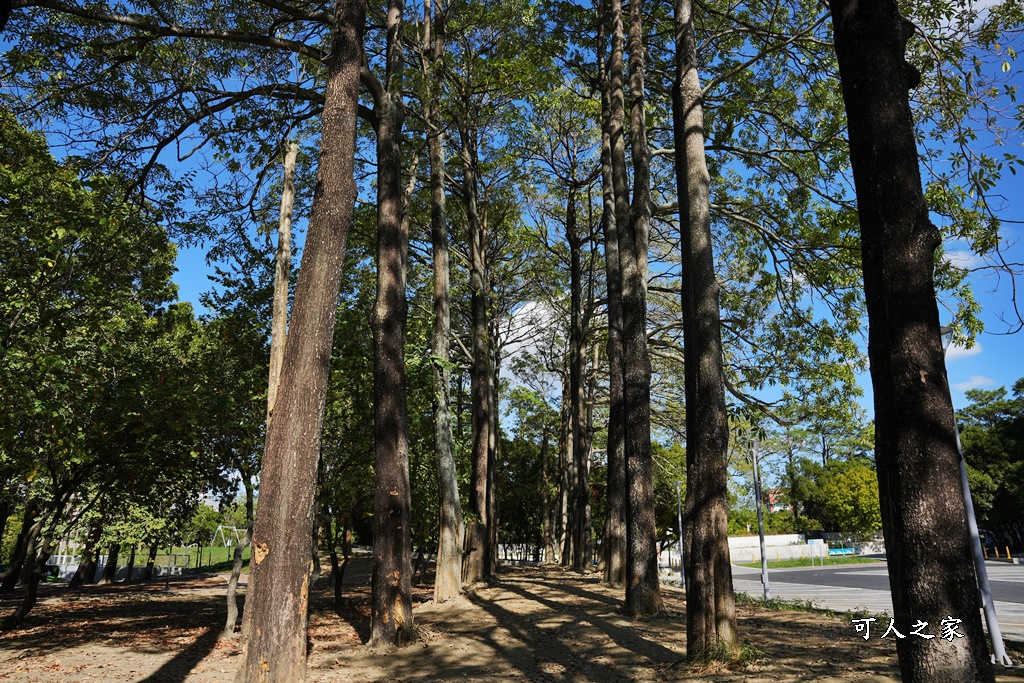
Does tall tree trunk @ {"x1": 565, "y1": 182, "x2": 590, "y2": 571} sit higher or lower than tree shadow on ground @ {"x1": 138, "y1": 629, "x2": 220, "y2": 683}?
higher

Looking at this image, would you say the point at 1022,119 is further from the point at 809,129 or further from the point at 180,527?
the point at 180,527

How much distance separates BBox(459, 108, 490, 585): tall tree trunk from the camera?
17.1 meters

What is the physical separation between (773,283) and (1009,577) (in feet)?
55.0

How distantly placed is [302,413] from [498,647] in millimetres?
5949

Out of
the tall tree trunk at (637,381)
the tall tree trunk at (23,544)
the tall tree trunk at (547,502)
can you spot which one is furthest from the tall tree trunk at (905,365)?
the tall tree trunk at (547,502)

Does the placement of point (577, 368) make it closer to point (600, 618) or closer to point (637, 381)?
point (637, 381)

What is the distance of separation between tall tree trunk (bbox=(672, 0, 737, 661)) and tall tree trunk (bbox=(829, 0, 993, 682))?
3609 mm

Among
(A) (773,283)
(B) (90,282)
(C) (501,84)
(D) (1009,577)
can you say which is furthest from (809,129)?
(D) (1009,577)

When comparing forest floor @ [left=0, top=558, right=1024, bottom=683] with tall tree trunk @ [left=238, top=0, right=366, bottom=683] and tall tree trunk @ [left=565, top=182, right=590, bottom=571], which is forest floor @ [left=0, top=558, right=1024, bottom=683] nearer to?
tall tree trunk @ [left=238, top=0, right=366, bottom=683]

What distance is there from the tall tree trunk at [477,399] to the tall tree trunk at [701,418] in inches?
329

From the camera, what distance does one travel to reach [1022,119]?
6199 millimetres

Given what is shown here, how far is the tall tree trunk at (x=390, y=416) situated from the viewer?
398 inches

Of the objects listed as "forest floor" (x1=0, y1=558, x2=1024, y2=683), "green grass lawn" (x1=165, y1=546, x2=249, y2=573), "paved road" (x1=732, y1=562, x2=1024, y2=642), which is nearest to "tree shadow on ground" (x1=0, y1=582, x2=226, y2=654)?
"forest floor" (x1=0, y1=558, x2=1024, y2=683)

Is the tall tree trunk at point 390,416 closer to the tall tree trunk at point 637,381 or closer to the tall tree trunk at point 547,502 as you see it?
the tall tree trunk at point 637,381
